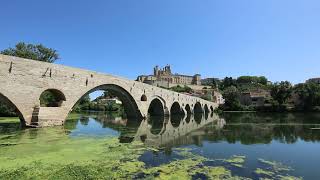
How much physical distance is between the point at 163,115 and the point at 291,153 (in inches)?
1349

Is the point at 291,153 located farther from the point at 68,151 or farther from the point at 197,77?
the point at 197,77

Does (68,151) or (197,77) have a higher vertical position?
(197,77)

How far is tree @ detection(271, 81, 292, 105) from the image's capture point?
81.7 m

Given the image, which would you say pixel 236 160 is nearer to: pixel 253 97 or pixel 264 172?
pixel 264 172

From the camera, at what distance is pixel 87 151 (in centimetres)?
1311

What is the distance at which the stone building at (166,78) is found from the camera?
5476 inches

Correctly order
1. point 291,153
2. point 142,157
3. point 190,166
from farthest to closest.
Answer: point 291,153, point 142,157, point 190,166

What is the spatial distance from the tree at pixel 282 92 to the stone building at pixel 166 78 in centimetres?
5889

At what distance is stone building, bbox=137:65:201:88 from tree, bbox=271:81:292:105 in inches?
2319

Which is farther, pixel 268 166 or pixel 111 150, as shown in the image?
pixel 111 150

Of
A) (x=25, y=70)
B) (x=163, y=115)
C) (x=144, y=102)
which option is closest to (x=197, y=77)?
(x=163, y=115)

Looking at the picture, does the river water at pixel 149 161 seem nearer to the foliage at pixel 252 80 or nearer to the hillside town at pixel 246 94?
the hillside town at pixel 246 94

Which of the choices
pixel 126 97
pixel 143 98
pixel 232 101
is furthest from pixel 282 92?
pixel 126 97

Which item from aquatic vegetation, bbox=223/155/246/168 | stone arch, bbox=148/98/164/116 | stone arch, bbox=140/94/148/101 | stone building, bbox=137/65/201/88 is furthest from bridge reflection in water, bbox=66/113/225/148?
stone building, bbox=137/65/201/88
